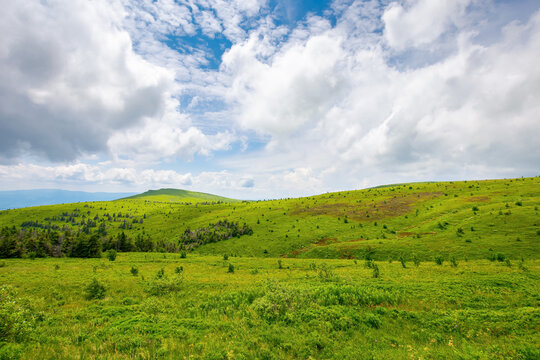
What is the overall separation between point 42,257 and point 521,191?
12128 centimetres

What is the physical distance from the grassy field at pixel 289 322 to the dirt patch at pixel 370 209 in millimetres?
45948

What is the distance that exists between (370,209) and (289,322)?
6737cm

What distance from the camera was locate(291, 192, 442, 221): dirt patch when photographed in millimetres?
64250

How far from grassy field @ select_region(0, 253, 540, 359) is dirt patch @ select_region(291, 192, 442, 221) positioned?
151 feet

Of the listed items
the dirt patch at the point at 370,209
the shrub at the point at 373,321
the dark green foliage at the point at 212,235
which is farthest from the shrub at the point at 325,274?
the dark green foliage at the point at 212,235

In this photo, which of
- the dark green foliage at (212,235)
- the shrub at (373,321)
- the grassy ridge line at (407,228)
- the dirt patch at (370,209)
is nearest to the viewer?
the shrub at (373,321)

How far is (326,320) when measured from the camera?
12.1 meters

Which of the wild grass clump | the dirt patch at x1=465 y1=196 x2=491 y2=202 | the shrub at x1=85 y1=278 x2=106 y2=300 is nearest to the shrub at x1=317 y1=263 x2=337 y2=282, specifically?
the wild grass clump

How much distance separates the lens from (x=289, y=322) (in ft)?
39.5

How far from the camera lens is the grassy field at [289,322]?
9.24 m

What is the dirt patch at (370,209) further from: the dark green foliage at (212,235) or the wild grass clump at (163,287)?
the wild grass clump at (163,287)

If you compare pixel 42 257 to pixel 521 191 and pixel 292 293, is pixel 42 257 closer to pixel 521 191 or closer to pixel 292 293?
pixel 292 293

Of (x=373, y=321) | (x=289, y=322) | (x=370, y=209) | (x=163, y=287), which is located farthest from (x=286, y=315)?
(x=370, y=209)

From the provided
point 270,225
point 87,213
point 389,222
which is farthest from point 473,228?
point 87,213
